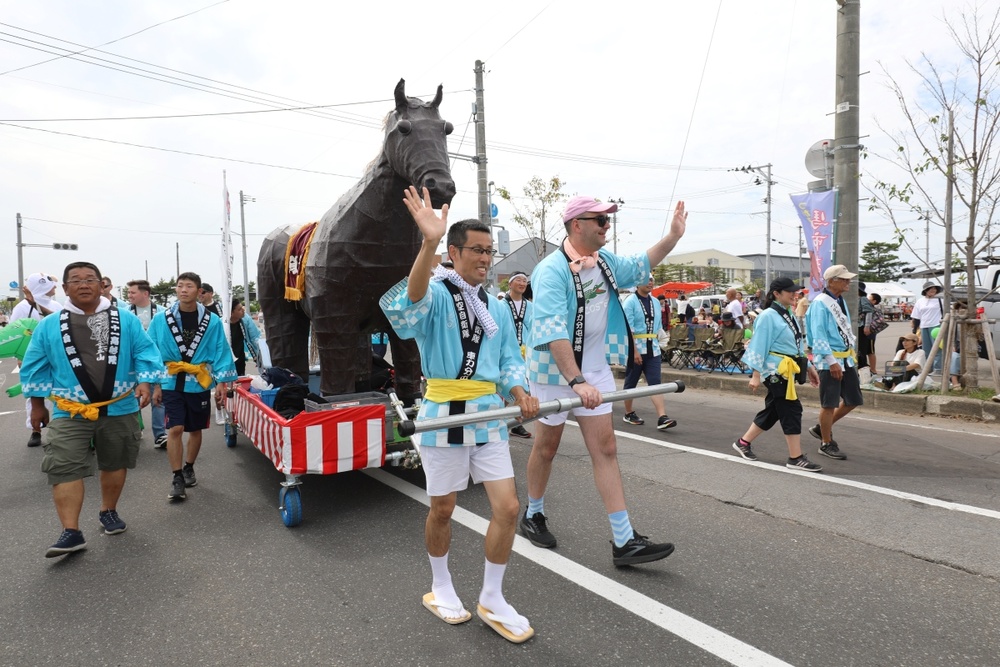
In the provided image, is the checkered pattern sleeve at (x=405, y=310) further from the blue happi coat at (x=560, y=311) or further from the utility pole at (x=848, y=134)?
the utility pole at (x=848, y=134)

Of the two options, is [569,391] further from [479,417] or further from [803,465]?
[803,465]

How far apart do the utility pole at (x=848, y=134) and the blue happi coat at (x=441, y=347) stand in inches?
280

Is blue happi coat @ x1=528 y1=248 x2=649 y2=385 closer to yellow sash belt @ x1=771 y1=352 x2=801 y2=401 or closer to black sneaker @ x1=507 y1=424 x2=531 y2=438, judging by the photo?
yellow sash belt @ x1=771 y1=352 x2=801 y2=401

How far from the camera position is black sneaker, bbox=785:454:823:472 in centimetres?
488

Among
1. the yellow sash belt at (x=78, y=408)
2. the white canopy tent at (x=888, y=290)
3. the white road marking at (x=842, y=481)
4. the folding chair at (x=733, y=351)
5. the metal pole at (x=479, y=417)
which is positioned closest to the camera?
the metal pole at (x=479, y=417)

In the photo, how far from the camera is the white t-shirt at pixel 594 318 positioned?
3225mm

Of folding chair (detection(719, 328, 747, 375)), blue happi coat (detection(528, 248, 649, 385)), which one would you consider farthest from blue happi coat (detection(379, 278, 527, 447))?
folding chair (detection(719, 328, 747, 375))

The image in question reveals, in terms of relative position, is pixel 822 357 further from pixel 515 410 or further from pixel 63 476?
pixel 63 476

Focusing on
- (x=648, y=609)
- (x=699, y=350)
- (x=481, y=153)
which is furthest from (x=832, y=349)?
(x=481, y=153)

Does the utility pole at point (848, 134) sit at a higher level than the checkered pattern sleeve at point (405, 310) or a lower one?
higher

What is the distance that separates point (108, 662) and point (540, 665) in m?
1.69

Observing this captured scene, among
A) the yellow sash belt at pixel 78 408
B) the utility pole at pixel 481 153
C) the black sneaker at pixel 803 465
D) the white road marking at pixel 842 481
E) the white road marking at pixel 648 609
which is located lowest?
the white road marking at pixel 842 481

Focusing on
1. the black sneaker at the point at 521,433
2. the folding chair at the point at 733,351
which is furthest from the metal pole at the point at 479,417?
the folding chair at the point at 733,351

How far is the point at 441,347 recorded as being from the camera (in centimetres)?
257
